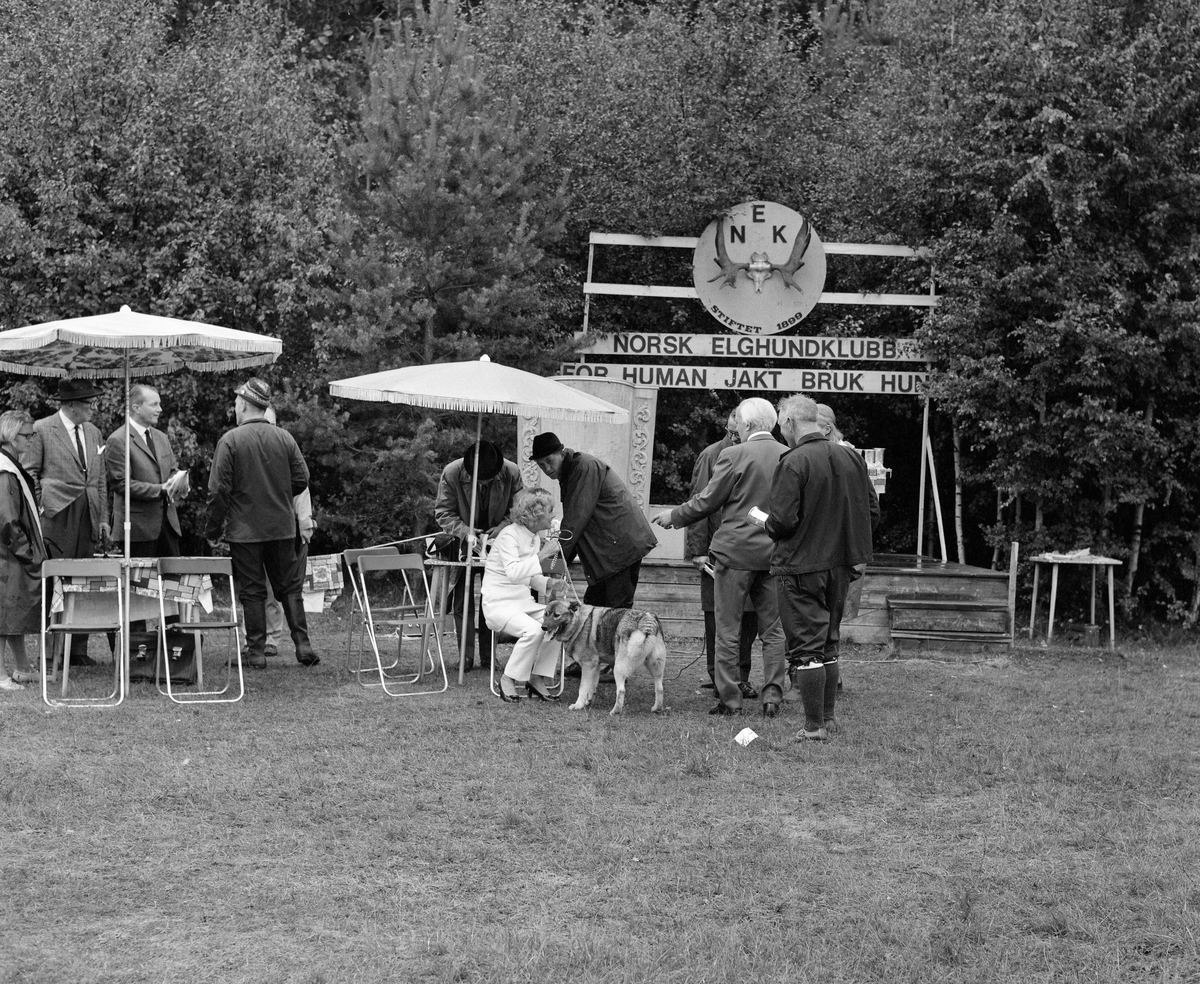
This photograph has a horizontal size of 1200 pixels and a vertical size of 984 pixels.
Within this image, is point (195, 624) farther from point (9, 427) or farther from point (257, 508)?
point (9, 427)

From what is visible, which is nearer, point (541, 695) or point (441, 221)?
point (541, 695)

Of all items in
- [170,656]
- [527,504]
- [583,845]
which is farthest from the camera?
[170,656]

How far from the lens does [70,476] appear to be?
28.3 feet

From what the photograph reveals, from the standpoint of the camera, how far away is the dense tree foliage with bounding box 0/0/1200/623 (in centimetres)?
1181

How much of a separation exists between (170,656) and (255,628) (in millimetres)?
735

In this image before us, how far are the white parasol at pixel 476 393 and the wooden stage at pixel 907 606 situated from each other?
2.94 metres

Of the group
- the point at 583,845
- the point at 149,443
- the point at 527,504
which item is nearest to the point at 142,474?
the point at 149,443

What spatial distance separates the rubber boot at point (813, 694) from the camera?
6.84 m

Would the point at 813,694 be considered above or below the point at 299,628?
above

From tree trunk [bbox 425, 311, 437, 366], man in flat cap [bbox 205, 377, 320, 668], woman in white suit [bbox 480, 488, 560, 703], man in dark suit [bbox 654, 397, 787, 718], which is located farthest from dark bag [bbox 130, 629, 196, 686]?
tree trunk [bbox 425, 311, 437, 366]

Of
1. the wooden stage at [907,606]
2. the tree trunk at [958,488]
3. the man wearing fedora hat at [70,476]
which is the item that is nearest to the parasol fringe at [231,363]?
the man wearing fedora hat at [70,476]

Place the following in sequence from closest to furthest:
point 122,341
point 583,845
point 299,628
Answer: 1. point 583,845
2. point 122,341
3. point 299,628

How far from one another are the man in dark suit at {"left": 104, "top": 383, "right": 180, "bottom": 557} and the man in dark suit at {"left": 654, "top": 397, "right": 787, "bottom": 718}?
3.28 metres

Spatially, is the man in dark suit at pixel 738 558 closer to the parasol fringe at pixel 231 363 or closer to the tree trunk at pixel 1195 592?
the parasol fringe at pixel 231 363
